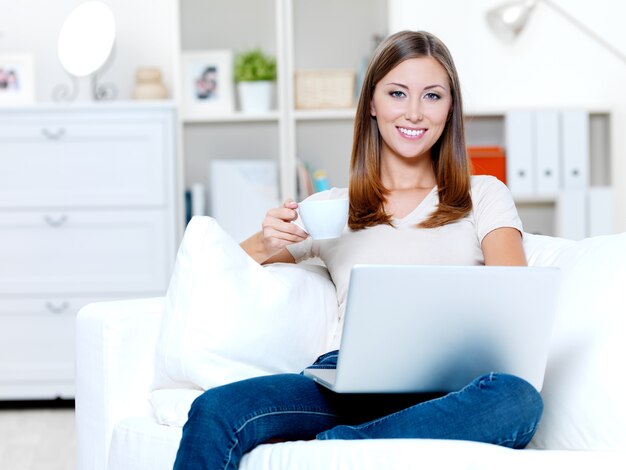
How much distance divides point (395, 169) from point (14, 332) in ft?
6.94

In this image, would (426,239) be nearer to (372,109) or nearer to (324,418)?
(372,109)

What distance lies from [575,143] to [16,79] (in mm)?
2154

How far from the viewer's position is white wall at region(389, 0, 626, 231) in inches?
159

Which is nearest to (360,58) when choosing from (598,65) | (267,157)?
(267,157)

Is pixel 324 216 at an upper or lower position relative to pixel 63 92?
lower

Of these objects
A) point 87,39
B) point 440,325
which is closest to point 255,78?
point 87,39

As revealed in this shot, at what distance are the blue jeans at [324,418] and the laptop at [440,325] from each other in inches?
1.6

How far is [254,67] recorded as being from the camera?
3910 millimetres

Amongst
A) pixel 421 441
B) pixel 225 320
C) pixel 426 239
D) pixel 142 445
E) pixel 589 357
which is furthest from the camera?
pixel 426 239

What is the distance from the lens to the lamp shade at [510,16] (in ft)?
13.0

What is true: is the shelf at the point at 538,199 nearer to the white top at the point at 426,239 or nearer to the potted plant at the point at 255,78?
the potted plant at the point at 255,78

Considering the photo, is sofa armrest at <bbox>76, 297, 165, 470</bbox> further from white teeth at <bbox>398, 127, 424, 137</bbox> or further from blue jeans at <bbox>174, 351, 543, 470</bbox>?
white teeth at <bbox>398, 127, 424, 137</bbox>

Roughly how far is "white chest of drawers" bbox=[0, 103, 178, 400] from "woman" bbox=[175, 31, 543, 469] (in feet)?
5.53

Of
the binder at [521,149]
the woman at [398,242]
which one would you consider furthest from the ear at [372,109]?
the binder at [521,149]
